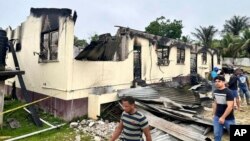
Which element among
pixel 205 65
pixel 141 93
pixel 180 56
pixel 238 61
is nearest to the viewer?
pixel 141 93

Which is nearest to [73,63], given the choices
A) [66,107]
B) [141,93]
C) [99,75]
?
[99,75]

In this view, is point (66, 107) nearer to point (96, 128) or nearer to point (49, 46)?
point (96, 128)

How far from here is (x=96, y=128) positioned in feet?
26.9

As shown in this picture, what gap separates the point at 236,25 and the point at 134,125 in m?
40.0

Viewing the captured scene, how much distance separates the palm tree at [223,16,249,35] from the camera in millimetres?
38531

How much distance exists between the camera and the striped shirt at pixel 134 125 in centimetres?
417

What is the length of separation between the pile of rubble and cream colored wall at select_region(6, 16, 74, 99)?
1.20 metres

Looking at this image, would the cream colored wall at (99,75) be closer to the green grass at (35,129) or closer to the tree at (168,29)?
the green grass at (35,129)

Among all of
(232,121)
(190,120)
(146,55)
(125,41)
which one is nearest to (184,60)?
(146,55)

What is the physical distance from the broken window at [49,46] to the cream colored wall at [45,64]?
266 millimetres

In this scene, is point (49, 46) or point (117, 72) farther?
point (117, 72)

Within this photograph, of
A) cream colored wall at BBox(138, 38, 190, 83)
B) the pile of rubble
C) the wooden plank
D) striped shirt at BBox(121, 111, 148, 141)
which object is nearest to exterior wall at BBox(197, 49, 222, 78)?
cream colored wall at BBox(138, 38, 190, 83)

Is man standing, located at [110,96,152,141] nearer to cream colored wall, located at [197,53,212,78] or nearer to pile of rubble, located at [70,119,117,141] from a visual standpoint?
pile of rubble, located at [70,119,117,141]

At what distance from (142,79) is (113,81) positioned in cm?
260
